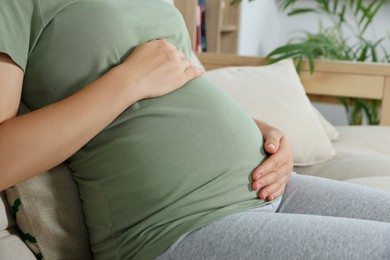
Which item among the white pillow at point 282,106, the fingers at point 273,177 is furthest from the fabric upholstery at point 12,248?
the white pillow at point 282,106

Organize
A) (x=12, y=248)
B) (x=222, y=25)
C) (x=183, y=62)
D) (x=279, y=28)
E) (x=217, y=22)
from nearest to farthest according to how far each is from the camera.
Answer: (x=12, y=248) → (x=183, y=62) → (x=217, y=22) → (x=222, y=25) → (x=279, y=28)

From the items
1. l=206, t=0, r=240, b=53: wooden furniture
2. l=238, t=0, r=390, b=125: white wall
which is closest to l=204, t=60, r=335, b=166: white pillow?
l=206, t=0, r=240, b=53: wooden furniture

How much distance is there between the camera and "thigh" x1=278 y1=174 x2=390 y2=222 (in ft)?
3.66

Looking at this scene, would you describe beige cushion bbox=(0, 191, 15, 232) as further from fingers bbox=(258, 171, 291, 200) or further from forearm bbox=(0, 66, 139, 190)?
fingers bbox=(258, 171, 291, 200)

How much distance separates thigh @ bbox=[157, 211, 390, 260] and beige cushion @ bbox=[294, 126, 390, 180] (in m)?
0.87

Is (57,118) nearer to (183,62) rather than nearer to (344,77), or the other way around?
(183,62)

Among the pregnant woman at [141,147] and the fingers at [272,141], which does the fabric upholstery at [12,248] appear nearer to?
the pregnant woman at [141,147]

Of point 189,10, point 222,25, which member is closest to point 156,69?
point 189,10

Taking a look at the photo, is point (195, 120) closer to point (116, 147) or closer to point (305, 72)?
point (116, 147)

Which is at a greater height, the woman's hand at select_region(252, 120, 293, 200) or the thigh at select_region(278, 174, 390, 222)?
the woman's hand at select_region(252, 120, 293, 200)

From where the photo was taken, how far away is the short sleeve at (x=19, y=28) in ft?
3.10

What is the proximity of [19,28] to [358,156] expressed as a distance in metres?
1.25

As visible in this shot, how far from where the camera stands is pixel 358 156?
1.94m

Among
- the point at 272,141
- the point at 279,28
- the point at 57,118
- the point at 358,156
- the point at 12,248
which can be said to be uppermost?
the point at 57,118
